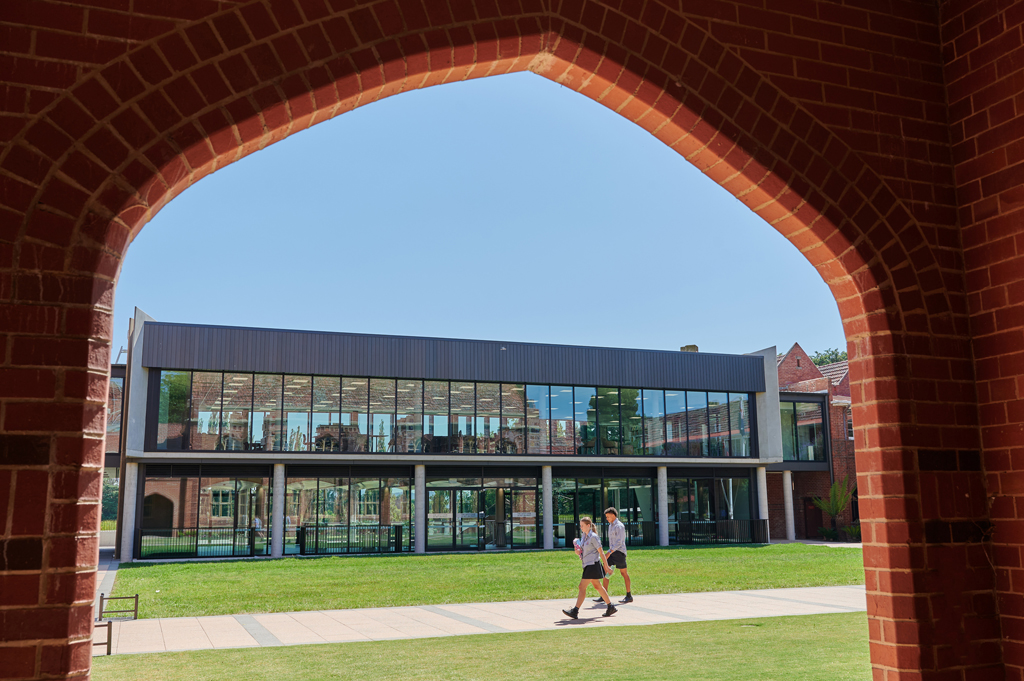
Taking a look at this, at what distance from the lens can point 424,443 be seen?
27.2m

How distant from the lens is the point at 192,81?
3219 mm

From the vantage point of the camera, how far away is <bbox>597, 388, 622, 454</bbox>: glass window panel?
96.6 ft

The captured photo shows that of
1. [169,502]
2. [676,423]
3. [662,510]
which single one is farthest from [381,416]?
[676,423]

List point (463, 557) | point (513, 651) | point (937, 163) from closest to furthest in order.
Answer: point (937, 163)
point (513, 651)
point (463, 557)

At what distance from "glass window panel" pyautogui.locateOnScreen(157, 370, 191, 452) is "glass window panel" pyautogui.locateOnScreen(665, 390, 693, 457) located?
53.8ft

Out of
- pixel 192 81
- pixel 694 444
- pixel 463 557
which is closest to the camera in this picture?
pixel 192 81

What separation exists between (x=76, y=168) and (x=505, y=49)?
1.84 meters

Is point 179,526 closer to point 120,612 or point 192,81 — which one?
point 120,612

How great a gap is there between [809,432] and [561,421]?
1127cm

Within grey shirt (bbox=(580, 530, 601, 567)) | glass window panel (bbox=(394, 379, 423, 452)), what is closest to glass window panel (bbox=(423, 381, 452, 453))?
glass window panel (bbox=(394, 379, 423, 452))

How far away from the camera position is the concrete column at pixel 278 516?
82.5ft

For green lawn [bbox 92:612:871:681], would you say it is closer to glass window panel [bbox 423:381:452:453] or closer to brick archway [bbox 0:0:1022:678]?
brick archway [bbox 0:0:1022:678]

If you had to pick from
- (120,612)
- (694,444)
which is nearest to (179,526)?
(120,612)

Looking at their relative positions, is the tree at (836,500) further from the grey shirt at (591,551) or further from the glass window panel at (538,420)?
the grey shirt at (591,551)
